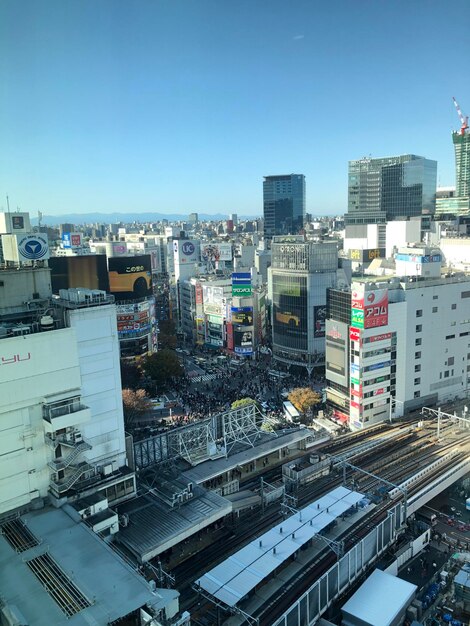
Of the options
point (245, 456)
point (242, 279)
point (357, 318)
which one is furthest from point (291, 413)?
point (242, 279)

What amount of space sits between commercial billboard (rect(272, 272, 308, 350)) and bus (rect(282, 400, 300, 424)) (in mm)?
9371

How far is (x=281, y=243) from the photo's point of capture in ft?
132

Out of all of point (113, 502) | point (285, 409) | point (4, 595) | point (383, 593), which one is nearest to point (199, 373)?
point (285, 409)

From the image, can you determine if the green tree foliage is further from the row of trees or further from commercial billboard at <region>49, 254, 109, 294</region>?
commercial billboard at <region>49, 254, 109, 294</region>

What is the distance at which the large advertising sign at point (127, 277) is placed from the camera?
41469 mm

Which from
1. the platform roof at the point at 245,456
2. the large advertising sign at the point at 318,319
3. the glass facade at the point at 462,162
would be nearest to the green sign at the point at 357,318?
the platform roof at the point at 245,456

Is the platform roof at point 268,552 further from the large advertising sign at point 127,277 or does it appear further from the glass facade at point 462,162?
the glass facade at point 462,162

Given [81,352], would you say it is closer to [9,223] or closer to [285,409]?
[9,223]

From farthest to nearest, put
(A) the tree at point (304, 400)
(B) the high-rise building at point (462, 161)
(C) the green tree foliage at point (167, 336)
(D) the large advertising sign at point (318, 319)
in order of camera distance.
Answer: (B) the high-rise building at point (462, 161) → (C) the green tree foliage at point (167, 336) → (D) the large advertising sign at point (318, 319) → (A) the tree at point (304, 400)

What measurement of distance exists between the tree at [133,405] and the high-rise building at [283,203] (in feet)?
322

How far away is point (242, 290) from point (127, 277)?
956 cm

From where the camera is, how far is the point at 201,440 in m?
20.2

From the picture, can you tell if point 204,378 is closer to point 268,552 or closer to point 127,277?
point 127,277

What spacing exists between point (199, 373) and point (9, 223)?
23.9 metres
